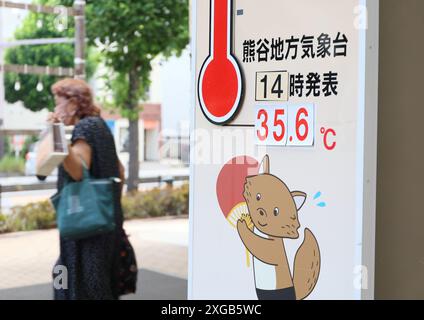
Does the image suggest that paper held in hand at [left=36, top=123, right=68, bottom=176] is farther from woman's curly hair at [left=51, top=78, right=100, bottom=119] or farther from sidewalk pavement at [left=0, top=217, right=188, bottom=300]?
sidewalk pavement at [left=0, top=217, right=188, bottom=300]

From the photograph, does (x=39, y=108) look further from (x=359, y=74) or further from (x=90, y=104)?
(x=359, y=74)

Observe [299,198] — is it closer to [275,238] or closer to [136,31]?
[275,238]

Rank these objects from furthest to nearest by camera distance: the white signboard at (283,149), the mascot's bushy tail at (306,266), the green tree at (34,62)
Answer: the green tree at (34,62) → the mascot's bushy tail at (306,266) → the white signboard at (283,149)

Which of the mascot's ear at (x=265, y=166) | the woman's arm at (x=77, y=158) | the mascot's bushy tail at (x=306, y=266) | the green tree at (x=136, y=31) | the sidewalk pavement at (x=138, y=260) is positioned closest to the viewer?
the mascot's bushy tail at (x=306, y=266)

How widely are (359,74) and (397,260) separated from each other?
777 millimetres

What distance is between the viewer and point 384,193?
8.30 ft

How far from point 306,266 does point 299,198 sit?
257 millimetres

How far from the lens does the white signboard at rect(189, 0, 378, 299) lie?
2332 millimetres

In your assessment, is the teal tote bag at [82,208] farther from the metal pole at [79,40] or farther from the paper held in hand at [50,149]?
the metal pole at [79,40]

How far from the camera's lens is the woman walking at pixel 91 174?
13.4ft

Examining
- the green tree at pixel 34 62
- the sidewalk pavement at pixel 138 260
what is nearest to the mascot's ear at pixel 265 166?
the sidewalk pavement at pixel 138 260

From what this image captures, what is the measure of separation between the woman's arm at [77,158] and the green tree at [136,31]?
222 inches

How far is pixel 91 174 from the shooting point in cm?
410

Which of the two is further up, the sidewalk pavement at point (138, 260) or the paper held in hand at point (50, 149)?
the paper held in hand at point (50, 149)
